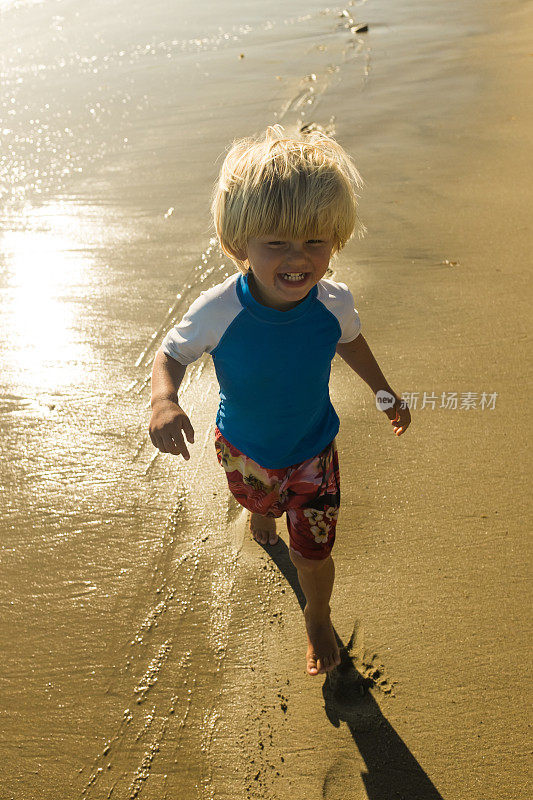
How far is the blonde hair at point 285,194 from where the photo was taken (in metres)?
1.76

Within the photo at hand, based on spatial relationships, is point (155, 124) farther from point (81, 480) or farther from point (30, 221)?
point (81, 480)

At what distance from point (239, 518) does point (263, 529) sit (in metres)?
0.16

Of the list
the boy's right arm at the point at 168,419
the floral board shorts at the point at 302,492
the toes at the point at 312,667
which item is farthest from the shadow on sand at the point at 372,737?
the boy's right arm at the point at 168,419

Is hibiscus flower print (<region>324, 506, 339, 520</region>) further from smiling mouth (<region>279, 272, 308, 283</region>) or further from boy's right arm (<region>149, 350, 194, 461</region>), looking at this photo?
smiling mouth (<region>279, 272, 308, 283</region>)

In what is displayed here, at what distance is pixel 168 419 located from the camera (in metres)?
1.82

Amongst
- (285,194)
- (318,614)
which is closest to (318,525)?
(318,614)

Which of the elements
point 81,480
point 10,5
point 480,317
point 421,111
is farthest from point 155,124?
point 10,5

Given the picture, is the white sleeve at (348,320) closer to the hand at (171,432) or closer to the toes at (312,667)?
the hand at (171,432)

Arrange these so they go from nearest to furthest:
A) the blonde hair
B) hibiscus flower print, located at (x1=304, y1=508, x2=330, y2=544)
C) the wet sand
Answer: the blonde hair → the wet sand → hibiscus flower print, located at (x1=304, y1=508, x2=330, y2=544)

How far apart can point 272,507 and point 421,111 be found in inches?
195

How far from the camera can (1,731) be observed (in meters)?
2.06

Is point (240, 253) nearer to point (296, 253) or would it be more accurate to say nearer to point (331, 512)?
point (296, 253)

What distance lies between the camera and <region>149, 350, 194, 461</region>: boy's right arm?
1.81 metres

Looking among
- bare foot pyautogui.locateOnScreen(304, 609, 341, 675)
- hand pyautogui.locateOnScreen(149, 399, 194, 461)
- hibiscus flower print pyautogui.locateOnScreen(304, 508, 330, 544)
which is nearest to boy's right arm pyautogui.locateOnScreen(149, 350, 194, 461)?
hand pyautogui.locateOnScreen(149, 399, 194, 461)
